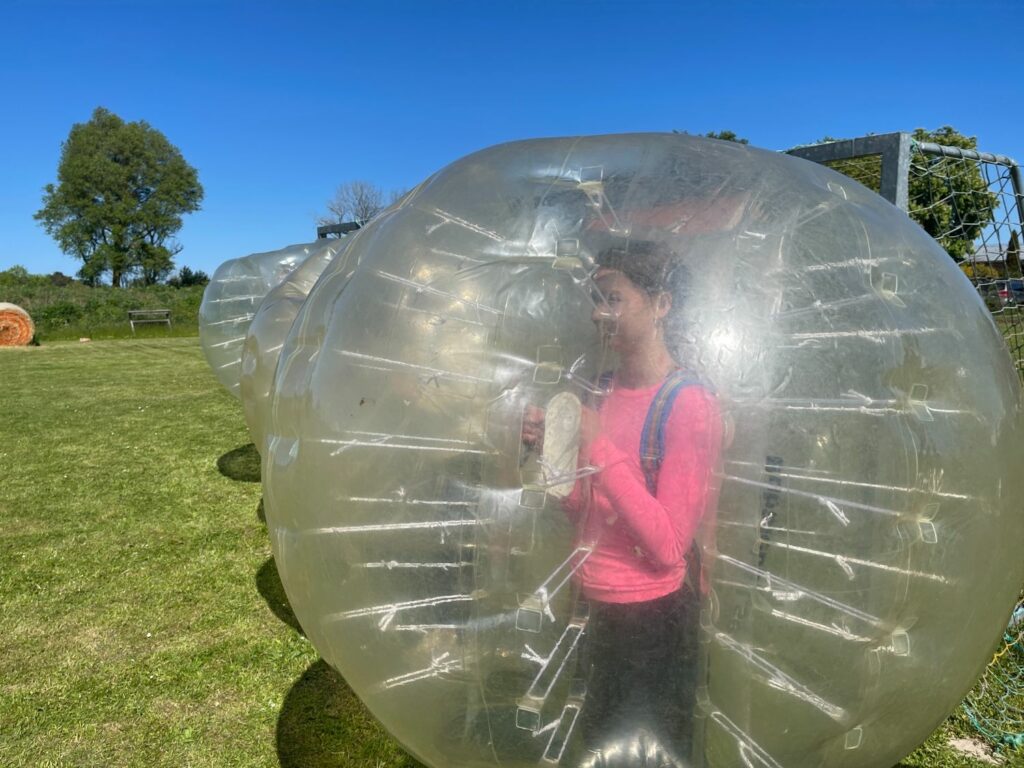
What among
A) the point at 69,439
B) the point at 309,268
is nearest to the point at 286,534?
the point at 309,268

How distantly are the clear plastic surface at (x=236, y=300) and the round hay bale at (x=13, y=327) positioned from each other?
18214mm

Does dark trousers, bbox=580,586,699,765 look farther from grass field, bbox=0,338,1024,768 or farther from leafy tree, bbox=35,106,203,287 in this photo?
leafy tree, bbox=35,106,203,287

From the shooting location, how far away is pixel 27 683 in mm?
3635

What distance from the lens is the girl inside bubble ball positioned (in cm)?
140

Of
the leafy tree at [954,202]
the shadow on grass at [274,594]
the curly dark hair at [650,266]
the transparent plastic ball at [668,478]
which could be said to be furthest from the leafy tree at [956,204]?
the shadow on grass at [274,594]

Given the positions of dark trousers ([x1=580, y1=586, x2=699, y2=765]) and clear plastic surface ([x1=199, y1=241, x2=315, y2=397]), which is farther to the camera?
clear plastic surface ([x1=199, y1=241, x2=315, y2=397])

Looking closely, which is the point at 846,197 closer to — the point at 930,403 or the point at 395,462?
the point at 930,403

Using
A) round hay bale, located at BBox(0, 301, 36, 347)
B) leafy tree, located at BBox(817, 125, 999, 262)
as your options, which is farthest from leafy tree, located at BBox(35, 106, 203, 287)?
leafy tree, located at BBox(817, 125, 999, 262)

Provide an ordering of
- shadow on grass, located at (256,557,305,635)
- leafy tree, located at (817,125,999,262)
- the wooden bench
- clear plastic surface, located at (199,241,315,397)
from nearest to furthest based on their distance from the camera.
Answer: leafy tree, located at (817,125,999,262) → shadow on grass, located at (256,557,305,635) → clear plastic surface, located at (199,241,315,397) → the wooden bench

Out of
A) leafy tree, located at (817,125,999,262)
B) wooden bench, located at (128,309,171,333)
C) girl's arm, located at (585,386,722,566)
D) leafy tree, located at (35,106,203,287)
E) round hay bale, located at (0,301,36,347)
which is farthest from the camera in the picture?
leafy tree, located at (35,106,203,287)

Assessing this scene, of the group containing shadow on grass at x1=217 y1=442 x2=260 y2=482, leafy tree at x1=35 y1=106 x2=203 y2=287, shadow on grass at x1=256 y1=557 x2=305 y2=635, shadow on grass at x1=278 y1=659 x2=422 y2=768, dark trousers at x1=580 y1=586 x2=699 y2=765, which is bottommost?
shadow on grass at x1=278 y1=659 x2=422 y2=768

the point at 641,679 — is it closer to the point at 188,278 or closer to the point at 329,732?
the point at 329,732

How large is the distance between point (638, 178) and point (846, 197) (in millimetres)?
490

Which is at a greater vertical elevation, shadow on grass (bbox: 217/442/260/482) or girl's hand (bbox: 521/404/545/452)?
girl's hand (bbox: 521/404/545/452)
